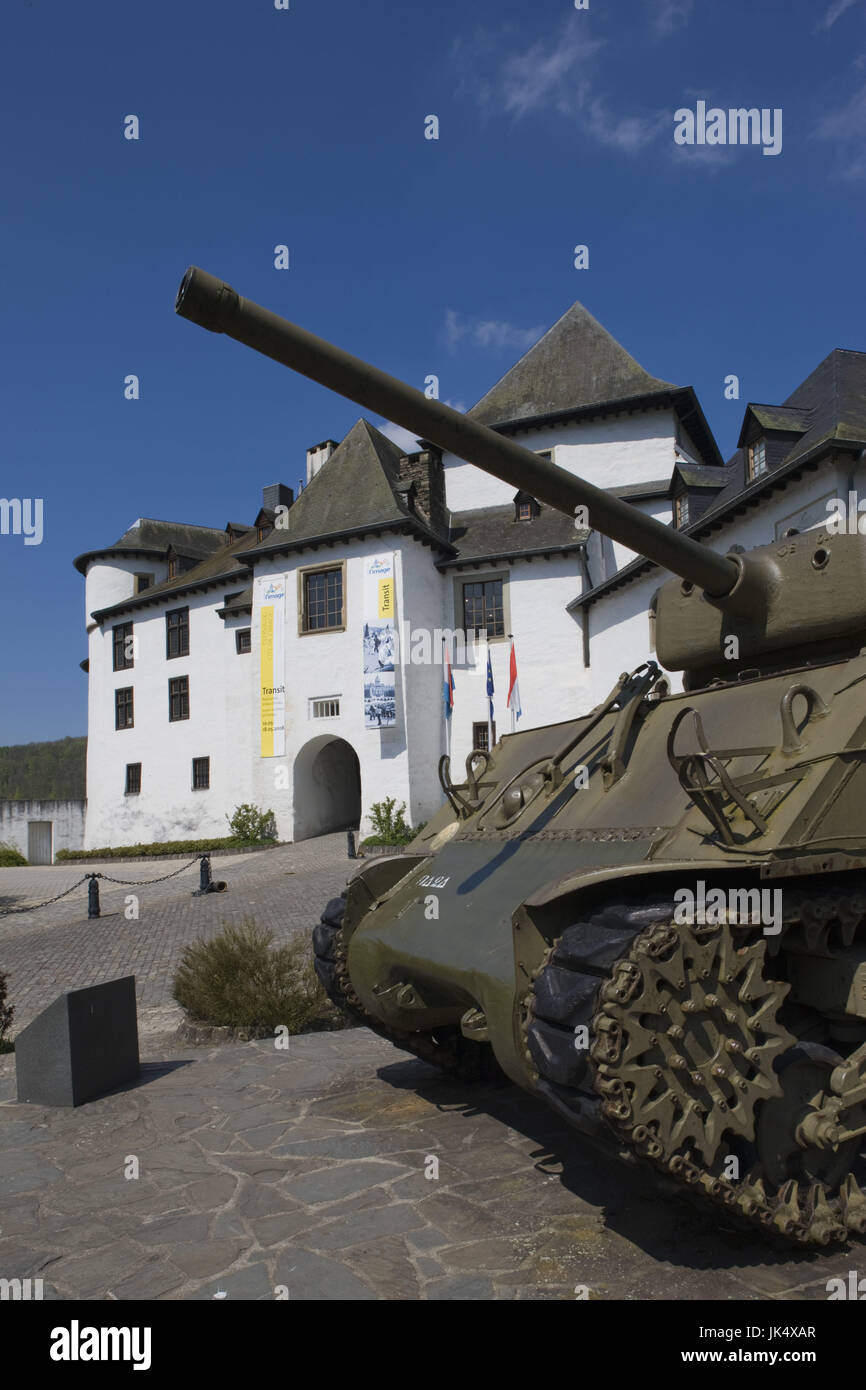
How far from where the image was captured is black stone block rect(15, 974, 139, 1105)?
6746 millimetres

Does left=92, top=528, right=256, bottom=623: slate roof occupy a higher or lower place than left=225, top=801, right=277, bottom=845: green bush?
higher

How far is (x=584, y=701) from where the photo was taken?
26516 mm

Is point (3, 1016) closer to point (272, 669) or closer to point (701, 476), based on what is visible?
point (701, 476)

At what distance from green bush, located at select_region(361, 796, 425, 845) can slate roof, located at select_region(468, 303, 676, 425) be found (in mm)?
11601

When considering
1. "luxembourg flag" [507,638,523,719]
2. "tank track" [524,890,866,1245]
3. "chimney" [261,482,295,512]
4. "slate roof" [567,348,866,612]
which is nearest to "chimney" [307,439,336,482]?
"chimney" [261,482,295,512]

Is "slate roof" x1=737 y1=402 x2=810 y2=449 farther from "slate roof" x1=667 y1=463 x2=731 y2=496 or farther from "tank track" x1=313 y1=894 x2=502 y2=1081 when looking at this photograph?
"tank track" x1=313 y1=894 x2=502 y2=1081

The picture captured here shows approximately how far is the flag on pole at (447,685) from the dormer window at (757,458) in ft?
32.8

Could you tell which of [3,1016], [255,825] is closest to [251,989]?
[3,1016]

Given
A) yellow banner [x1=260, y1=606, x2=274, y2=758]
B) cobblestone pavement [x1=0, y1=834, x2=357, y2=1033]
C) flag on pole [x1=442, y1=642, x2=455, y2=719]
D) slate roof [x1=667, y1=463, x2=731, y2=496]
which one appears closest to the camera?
cobblestone pavement [x1=0, y1=834, x2=357, y2=1033]

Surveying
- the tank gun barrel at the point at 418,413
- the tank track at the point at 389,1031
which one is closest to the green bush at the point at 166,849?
the tank track at the point at 389,1031

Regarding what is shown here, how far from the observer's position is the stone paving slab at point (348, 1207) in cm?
400

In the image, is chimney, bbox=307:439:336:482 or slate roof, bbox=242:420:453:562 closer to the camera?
slate roof, bbox=242:420:453:562
